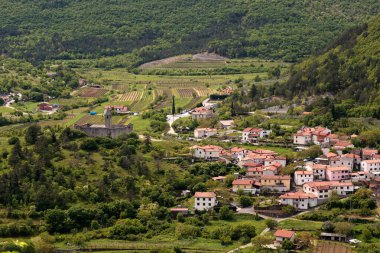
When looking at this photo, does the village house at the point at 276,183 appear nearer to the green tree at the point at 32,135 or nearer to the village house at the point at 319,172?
the village house at the point at 319,172

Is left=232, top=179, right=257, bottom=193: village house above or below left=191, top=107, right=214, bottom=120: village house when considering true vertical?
below

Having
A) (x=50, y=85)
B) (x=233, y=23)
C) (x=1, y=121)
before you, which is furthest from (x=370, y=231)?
(x=233, y=23)

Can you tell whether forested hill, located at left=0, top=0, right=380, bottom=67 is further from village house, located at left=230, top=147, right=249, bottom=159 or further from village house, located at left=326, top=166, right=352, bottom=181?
village house, located at left=326, top=166, right=352, bottom=181

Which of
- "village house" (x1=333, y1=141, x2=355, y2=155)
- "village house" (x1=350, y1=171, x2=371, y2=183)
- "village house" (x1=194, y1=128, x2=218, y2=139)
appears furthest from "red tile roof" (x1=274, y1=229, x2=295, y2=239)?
"village house" (x1=194, y1=128, x2=218, y2=139)

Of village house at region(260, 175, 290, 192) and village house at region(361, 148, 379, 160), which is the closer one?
village house at region(260, 175, 290, 192)

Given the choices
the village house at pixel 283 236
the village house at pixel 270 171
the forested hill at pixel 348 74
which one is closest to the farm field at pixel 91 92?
the forested hill at pixel 348 74
